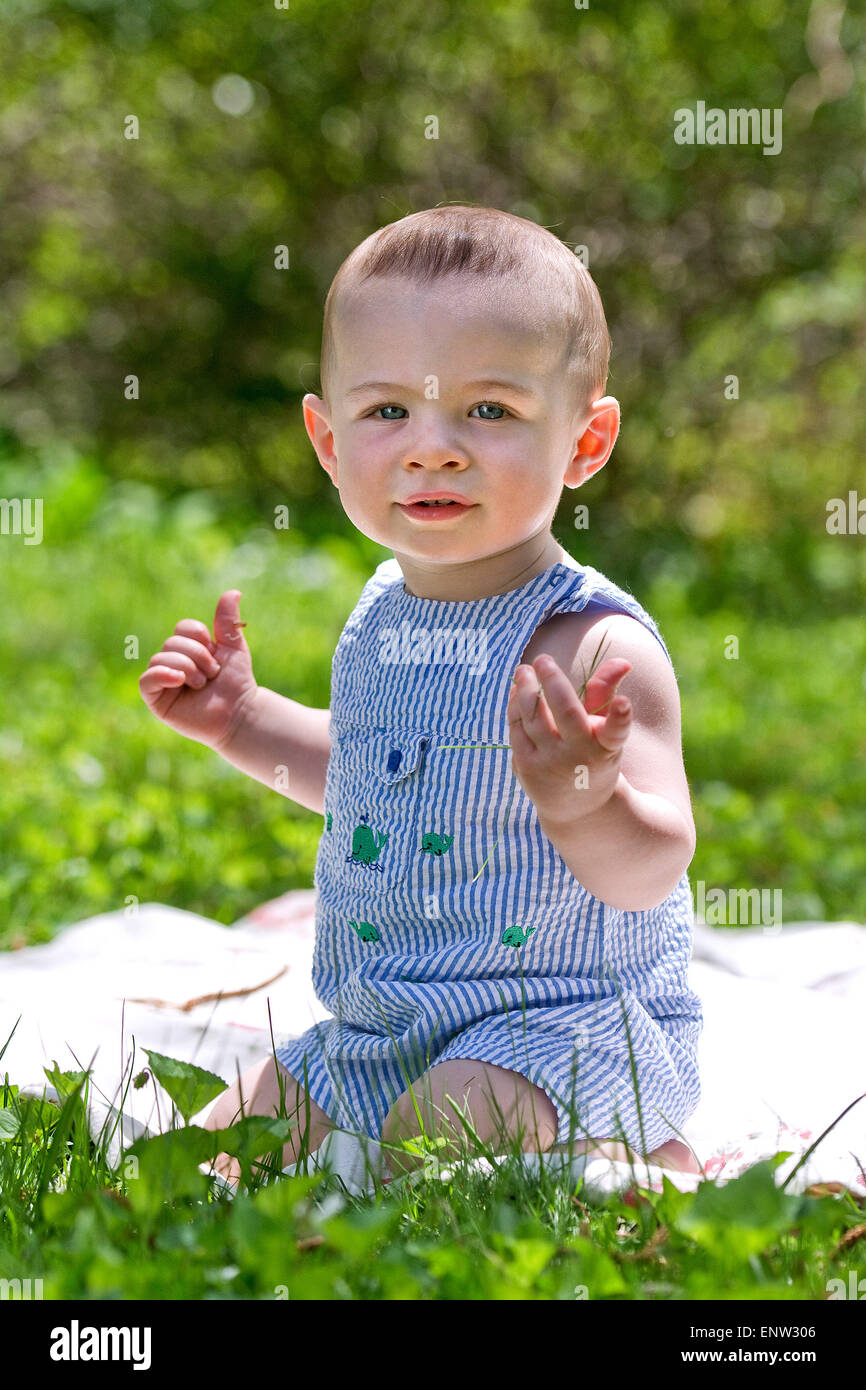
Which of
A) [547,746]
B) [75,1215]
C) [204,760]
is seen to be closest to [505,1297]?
[75,1215]

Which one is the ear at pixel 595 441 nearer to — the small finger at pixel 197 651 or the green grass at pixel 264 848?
the small finger at pixel 197 651

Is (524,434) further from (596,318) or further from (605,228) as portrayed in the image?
(605,228)

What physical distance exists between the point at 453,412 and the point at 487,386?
0.06 meters

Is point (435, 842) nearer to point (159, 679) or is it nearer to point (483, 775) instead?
point (483, 775)

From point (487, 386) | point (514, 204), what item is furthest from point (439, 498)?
point (514, 204)

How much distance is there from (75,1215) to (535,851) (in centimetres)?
80

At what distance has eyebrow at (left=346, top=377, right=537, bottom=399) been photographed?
1979mm

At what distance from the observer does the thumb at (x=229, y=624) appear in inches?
95.3

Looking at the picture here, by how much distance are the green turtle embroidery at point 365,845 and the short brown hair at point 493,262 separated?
66 centimetres

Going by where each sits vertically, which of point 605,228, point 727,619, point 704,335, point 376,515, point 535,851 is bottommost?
point 535,851

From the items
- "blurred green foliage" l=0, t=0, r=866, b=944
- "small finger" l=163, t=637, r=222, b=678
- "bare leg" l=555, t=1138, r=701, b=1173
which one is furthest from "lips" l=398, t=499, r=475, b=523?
"blurred green foliage" l=0, t=0, r=866, b=944

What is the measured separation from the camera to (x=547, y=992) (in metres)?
2.01

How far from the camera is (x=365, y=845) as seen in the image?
2.17 m

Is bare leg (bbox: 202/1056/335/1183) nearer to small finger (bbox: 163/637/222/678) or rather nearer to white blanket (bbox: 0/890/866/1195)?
white blanket (bbox: 0/890/866/1195)
